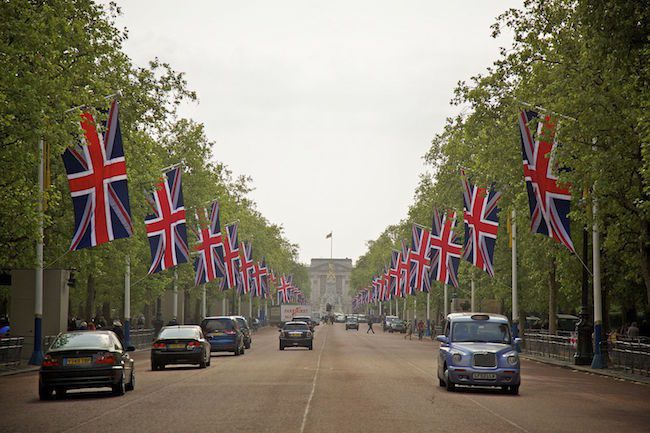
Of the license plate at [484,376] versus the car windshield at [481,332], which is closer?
the license plate at [484,376]

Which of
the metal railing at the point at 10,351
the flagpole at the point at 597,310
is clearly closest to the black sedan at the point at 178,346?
the metal railing at the point at 10,351

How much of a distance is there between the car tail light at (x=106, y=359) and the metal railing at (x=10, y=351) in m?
13.3

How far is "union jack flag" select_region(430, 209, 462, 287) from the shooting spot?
59.2 meters

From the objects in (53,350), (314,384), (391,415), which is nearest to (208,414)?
(391,415)

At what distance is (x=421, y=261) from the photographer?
68.8 metres

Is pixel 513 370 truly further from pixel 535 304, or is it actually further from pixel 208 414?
pixel 535 304

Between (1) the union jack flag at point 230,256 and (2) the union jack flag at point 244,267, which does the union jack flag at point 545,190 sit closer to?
(1) the union jack flag at point 230,256

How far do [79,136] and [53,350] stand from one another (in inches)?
481

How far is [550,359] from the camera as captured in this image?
48906 millimetres

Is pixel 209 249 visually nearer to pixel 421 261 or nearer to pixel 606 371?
pixel 421 261

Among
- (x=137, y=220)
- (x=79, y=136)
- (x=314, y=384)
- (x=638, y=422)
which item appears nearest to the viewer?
(x=638, y=422)

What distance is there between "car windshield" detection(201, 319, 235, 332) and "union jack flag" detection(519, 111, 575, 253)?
19.2m

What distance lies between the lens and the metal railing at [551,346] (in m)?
46.7

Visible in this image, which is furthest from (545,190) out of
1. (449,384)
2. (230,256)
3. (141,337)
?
(230,256)
